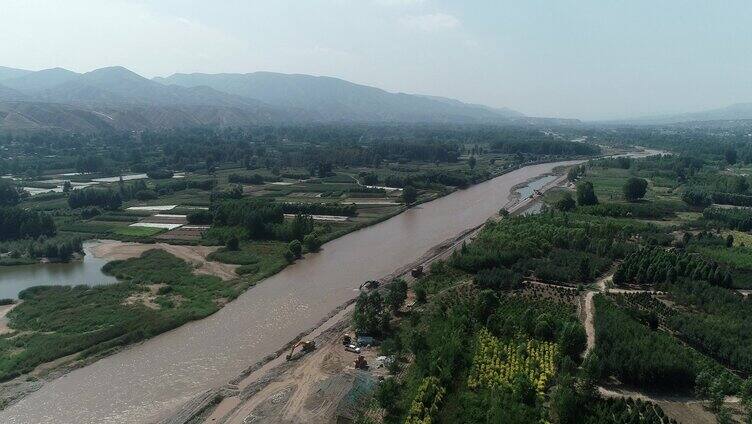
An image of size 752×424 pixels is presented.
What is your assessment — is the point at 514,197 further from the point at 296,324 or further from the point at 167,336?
the point at 167,336

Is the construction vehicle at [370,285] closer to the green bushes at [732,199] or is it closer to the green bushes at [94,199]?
the green bushes at [94,199]

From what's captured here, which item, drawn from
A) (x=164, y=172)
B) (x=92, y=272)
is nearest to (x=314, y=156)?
(x=164, y=172)

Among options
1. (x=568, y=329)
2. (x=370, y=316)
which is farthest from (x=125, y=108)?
(x=568, y=329)

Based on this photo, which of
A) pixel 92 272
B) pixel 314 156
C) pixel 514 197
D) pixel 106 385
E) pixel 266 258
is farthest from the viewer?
pixel 314 156

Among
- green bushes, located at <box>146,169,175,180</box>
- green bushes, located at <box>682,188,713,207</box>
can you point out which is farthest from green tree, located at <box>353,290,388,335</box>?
green bushes, located at <box>146,169,175,180</box>

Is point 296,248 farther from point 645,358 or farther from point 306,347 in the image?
point 645,358

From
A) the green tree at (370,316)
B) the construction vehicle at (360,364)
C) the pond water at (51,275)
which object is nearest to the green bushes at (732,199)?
the green tree at (370,316)
